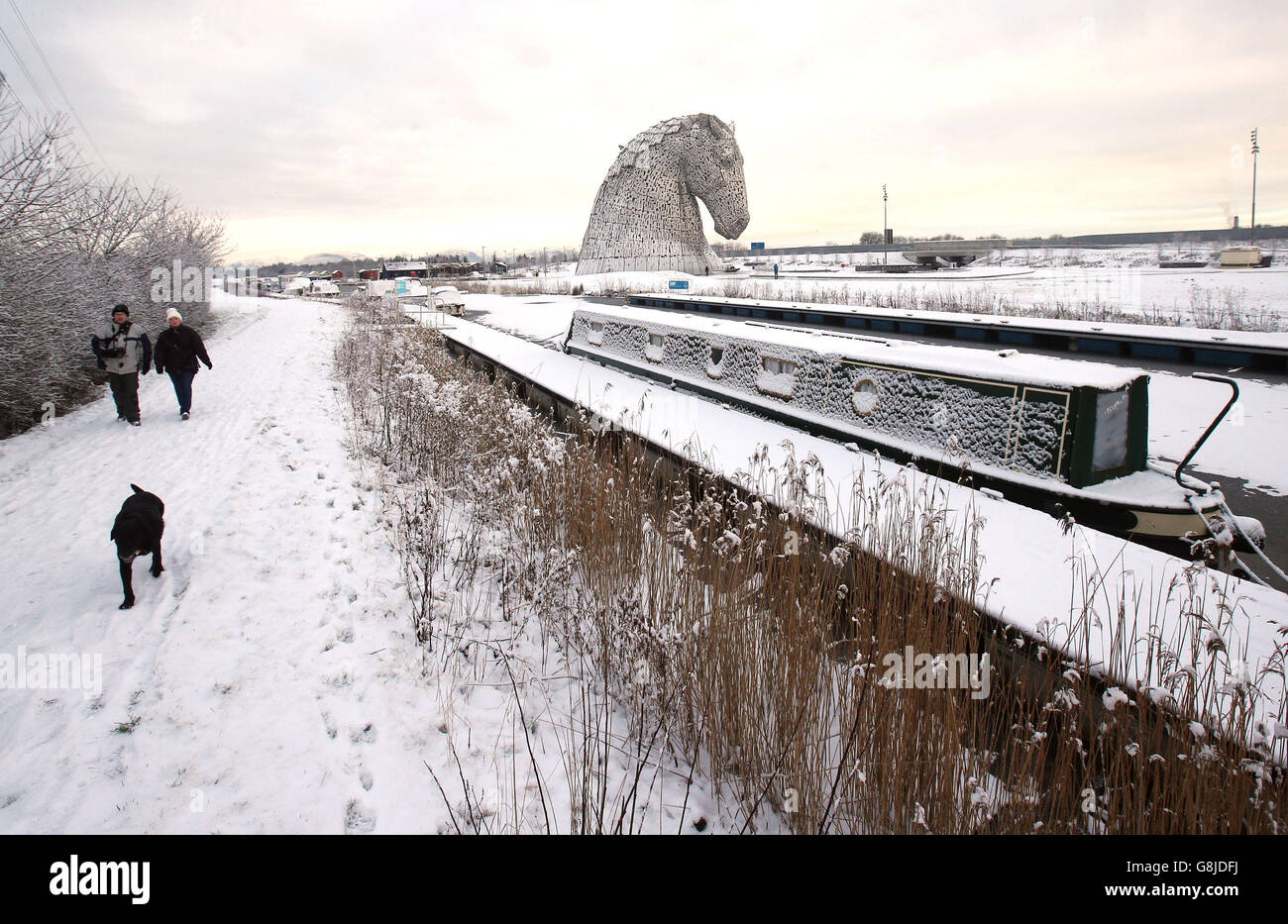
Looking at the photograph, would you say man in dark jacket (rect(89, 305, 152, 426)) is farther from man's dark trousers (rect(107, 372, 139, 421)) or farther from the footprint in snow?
the footprint in snow

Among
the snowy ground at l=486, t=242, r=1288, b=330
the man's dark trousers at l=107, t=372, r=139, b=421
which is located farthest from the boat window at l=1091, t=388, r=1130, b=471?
the snowy ground at l=486, t=242, r=1288, b=330

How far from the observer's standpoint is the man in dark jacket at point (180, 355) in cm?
916

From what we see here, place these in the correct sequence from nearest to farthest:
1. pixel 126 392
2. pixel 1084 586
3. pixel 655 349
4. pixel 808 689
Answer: pixel 1084 586 → pixel 808 689 → pixel 126 392 → pixel 655 349

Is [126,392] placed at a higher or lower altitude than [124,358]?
lower

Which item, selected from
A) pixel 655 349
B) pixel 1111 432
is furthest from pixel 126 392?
pixel 1111 432

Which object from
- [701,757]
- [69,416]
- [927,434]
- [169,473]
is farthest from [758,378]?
[69,416]

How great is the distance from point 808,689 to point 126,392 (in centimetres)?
1039

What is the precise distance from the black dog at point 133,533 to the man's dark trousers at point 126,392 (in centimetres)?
598

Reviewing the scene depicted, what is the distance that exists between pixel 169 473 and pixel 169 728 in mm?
4901

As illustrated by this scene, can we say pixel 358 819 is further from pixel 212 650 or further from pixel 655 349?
pixel 655 349

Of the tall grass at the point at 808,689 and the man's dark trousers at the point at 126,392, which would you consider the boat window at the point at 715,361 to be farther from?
the man's dark trousers at the point at 126,392

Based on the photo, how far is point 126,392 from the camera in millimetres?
9109

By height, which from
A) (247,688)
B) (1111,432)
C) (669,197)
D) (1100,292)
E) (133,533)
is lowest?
(247,688)

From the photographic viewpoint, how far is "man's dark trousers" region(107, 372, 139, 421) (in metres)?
8.95
